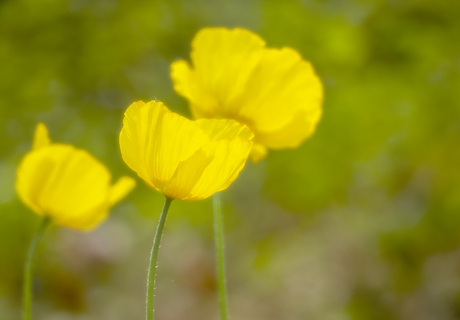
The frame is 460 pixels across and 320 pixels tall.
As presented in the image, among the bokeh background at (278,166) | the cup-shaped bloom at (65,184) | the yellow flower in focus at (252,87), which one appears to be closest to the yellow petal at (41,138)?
the cup-shaped bloom at (65,184)

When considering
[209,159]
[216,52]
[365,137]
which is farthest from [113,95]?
[209,159]

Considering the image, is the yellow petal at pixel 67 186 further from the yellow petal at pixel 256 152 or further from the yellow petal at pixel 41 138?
the yellow petal at pixel 256 152

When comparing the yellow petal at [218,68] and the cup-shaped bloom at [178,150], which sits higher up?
the yellow petal at [218,68]

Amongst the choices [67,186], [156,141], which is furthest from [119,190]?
[156,141]

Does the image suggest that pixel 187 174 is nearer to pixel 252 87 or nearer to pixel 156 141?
pixel 156 141

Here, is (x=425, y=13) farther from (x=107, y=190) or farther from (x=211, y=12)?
(x=107, y=190)
